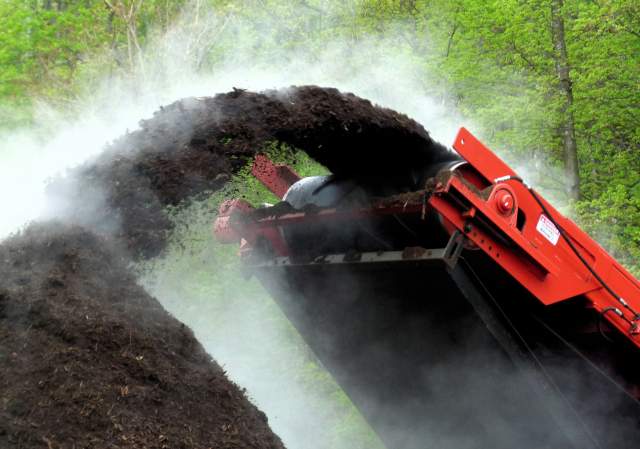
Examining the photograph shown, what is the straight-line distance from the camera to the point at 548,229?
11.4ft

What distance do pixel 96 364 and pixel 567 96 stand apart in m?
8.90

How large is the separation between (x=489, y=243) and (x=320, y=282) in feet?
4.05

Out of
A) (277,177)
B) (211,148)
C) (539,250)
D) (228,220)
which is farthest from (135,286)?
(539,250)

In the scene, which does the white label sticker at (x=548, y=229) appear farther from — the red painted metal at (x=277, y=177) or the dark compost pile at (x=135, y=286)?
the red painted metal at (x=277, y=177)

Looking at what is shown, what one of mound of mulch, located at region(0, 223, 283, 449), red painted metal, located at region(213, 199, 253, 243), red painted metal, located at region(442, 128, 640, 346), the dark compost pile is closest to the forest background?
red painted metal, located at region(213, 199, 253, 243)

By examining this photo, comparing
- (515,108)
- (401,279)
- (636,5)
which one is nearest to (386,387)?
(401,279)

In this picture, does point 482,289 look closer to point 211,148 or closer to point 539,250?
point 539,250

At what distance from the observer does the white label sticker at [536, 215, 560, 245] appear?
136 inches

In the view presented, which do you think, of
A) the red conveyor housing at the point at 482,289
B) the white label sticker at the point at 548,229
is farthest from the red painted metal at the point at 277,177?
the white label sticker at the point at 548,229

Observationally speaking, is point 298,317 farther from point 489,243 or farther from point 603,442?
point 603,442

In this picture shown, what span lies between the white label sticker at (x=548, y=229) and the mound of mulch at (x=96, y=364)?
166 cm

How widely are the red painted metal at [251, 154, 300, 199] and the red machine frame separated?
0.81 meters

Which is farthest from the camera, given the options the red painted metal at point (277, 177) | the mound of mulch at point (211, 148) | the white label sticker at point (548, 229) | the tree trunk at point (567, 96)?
the tree trunk at point (567, 96)

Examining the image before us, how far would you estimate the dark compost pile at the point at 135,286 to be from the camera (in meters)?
2.41
